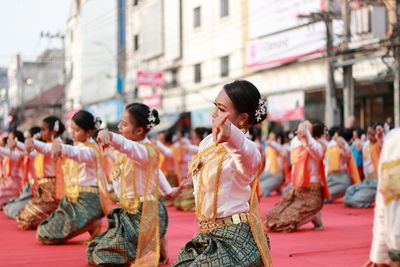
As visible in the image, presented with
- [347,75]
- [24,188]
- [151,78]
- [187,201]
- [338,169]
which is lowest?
[187,201]

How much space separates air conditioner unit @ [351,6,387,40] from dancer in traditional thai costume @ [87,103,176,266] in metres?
11.3

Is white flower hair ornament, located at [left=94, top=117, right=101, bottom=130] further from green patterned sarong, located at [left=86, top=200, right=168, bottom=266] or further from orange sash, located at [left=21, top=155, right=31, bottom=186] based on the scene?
orange sash, located at [left=21, top=155, right=31, bottom=186]

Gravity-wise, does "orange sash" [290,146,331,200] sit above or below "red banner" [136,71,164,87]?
below

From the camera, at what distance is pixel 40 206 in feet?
27.7

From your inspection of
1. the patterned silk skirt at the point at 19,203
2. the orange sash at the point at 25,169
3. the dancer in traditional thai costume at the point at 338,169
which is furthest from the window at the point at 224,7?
the patterned silk skirt at the point at 19,203

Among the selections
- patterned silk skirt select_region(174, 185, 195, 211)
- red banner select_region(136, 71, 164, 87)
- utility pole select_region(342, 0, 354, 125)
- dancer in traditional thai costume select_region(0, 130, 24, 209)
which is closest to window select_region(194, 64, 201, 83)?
red banner select_region(136, 71, 164, 87)

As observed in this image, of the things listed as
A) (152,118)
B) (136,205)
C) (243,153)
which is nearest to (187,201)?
(136,205)

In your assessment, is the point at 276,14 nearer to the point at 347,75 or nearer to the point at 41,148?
the point at 347,75

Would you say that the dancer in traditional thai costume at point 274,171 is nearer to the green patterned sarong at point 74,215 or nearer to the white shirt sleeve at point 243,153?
the green patterned sarong at point 74,215

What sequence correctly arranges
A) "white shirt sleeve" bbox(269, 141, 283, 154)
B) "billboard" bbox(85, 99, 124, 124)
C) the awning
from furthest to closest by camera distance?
"billboard" bbox(85, 99, 124, 124) < the awning < "white shirt sleeve" bbox(269, 141, 283, 154)

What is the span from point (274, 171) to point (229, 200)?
36.7 feet

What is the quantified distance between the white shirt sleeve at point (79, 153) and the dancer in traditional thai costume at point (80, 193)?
4 cm

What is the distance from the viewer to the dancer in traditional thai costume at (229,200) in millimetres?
3422

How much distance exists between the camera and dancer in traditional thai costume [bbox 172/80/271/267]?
3.42 meters
